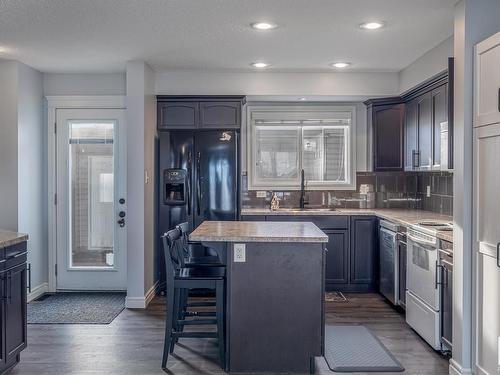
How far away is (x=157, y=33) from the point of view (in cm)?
408

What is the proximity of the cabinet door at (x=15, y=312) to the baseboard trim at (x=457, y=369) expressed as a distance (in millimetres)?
2943

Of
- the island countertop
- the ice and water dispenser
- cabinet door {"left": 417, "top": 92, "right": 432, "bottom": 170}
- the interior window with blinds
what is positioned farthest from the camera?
the interior window with blinds

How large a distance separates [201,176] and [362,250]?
2.01 metres

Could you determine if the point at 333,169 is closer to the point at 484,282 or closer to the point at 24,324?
the point at 484,282

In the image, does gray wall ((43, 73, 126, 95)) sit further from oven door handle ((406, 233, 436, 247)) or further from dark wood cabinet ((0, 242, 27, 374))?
oven door handle ((406, 233, 436, 247))

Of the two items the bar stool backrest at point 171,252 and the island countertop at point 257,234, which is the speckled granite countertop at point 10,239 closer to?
the bar stool backrest at point 171,252

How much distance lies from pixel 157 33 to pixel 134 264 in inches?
91.9

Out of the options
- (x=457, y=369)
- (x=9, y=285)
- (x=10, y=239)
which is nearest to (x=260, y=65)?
(x=10, y=239)

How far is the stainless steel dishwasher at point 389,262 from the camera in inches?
185

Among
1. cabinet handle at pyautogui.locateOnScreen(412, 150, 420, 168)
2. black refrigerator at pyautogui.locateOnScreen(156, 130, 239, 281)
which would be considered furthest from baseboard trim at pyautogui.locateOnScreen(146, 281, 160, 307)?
cabinet handle at pyautogui.locateOnScreen(412, 150, 420, 168)

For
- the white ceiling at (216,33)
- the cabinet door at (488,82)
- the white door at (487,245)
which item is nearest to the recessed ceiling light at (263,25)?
the white ceiling at (216,33)

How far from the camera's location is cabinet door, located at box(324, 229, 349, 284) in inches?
218

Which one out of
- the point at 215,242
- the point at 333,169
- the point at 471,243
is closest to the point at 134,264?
the point at 215,242

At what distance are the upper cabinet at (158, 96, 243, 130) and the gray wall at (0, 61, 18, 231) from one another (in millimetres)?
1508
